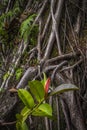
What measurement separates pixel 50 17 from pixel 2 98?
1309 mm

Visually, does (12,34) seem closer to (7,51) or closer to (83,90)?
(7,51)

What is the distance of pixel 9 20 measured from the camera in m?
4.27

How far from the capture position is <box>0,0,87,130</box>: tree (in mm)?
2703

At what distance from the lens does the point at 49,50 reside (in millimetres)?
3246

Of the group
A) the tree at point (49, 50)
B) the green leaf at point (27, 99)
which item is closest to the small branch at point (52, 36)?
the tree at point (49, 50)

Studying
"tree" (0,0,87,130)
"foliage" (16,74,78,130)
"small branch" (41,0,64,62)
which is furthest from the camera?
"small branch" (41,0,64,62)

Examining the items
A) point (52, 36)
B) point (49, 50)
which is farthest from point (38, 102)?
point (52, 36)

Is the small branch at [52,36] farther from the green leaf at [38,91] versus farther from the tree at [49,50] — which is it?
the green leaf at [38,91]

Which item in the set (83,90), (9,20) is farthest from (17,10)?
(83,90)

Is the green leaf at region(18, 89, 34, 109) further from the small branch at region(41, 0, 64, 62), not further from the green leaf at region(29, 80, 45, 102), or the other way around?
the small branch at region(41, 0, 64, 62)

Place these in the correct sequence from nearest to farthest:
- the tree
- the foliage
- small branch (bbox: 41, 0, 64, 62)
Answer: the foliage < the tree < small branch (bbox: 41, 0, 64, 62)

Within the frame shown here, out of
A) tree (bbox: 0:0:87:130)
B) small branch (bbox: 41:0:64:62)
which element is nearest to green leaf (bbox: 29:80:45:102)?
tree (bbox: 0:0:87:130)

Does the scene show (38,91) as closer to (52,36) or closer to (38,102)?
(38,102)

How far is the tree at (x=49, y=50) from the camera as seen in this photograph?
2.70 metres
